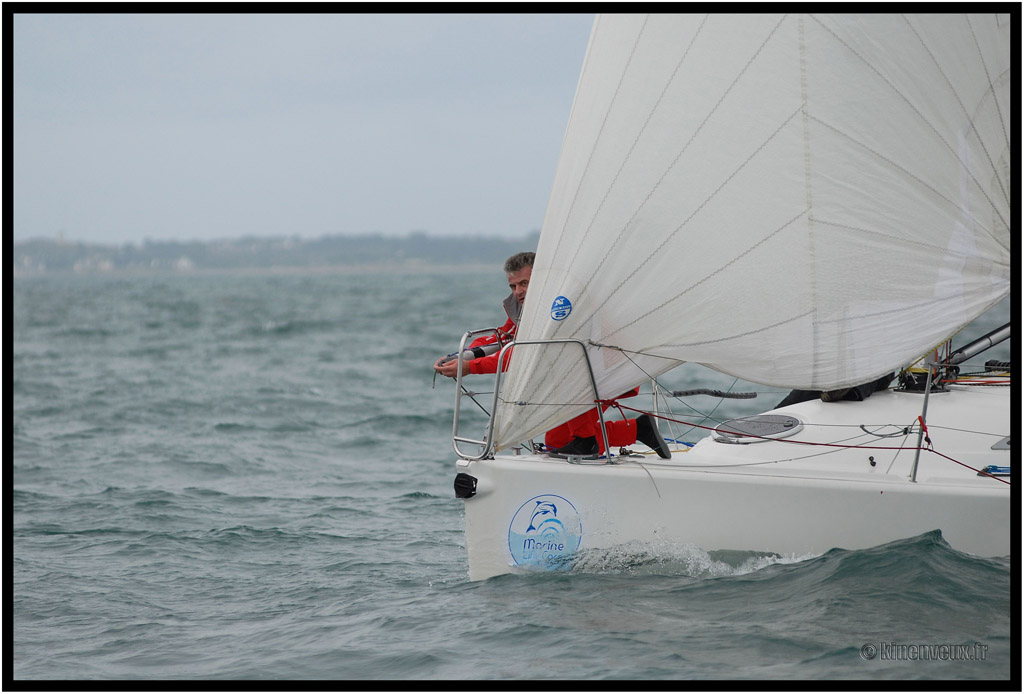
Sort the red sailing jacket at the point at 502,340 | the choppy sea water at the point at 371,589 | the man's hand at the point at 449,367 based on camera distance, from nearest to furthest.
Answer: the choppy sea water at the point at 371,589
the man's hand at the point at 449,367
the red sailing jacket at the point at 502,340

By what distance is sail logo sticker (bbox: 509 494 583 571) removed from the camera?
13.2 ft

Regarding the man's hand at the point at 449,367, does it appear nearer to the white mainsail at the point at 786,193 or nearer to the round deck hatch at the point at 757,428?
the white mainsail at the point at 786,193

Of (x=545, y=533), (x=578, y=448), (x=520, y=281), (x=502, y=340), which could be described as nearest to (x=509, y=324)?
(x=502, y=340)

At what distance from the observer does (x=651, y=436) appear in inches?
166

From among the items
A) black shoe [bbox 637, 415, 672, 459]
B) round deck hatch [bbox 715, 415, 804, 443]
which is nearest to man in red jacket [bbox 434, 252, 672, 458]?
black shoe [bbox 637, 415, 672, 459]

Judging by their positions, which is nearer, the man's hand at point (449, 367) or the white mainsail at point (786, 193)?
the white mainsail at point (786, 193)

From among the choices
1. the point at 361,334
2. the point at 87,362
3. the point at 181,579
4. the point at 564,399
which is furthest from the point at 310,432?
the point at 361,334

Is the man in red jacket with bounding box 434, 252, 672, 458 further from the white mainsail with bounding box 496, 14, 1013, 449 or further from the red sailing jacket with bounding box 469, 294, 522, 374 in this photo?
the white mainsail with bounding box 496, 14, 1013, 449

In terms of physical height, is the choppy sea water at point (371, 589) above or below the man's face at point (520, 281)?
below

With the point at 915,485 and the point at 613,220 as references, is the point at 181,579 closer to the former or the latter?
the point at 613,220

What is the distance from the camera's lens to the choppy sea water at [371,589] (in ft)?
11.6

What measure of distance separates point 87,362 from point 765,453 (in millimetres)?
15481

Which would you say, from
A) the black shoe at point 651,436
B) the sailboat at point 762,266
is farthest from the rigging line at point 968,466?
the black shoe at point 651,436

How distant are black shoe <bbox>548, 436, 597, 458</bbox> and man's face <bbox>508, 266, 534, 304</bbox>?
0.66 m
